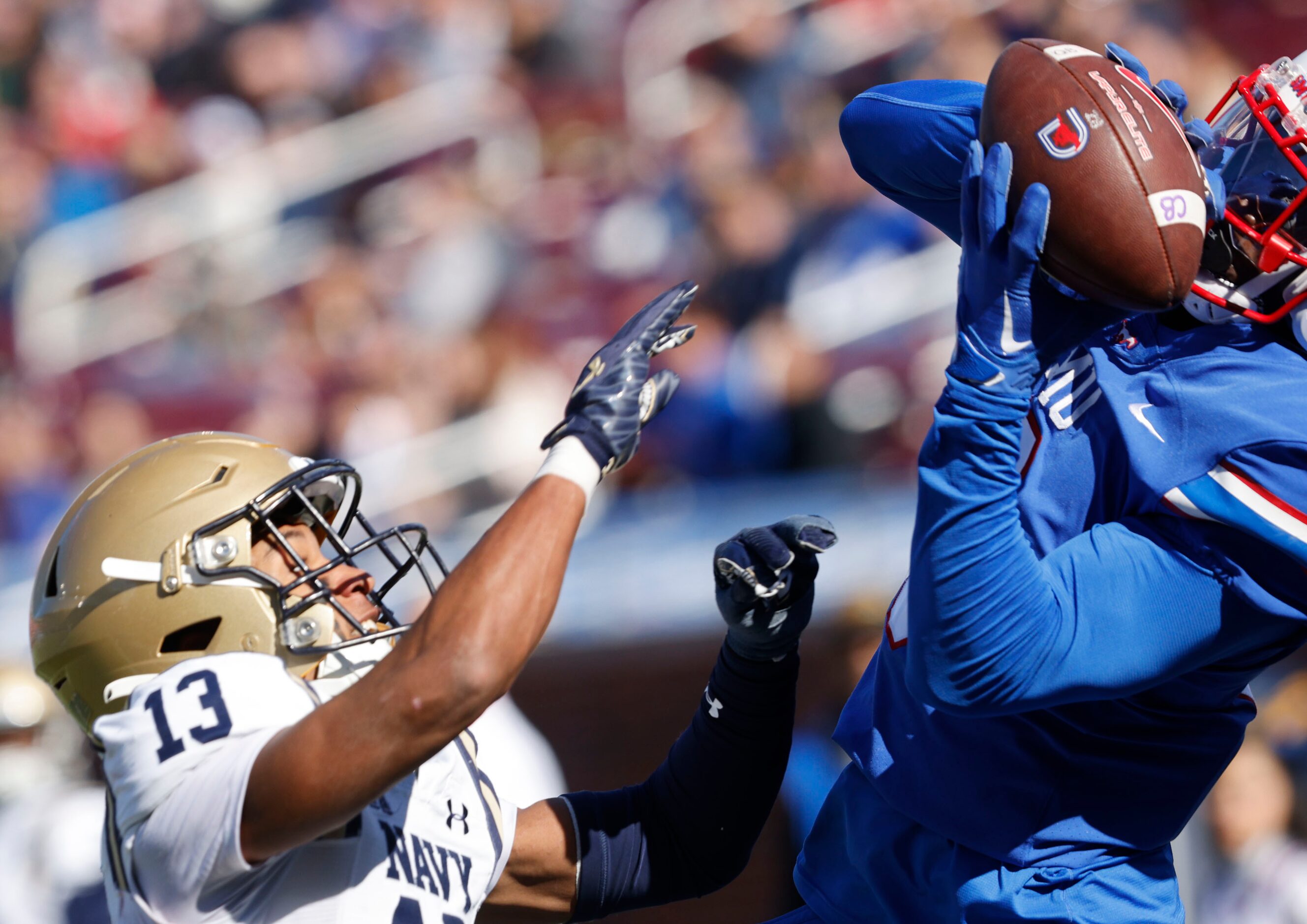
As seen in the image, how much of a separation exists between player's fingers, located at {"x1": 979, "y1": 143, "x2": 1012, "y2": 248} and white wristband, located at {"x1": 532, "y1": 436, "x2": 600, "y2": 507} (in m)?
0.55

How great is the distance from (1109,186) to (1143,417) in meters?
0.30

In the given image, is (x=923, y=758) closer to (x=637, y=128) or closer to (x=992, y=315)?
(x=992, y=315)

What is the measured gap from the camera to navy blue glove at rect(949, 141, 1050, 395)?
156cm

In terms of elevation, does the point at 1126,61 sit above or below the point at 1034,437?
above

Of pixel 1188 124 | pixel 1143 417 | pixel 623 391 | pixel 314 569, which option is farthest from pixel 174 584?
pixel 1188 124

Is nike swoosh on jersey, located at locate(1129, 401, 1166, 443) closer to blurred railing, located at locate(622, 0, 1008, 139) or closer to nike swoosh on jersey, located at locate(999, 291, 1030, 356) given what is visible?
nike swoosh on jersey, located at locate(999, 291, 1030, 356)

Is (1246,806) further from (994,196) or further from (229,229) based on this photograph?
(229,229)

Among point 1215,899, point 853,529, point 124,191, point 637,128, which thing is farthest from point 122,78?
point 1215,899

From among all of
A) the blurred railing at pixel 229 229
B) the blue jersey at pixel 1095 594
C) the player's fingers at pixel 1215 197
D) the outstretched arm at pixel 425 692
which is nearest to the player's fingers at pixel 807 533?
the blue jersey at pixel 1095 594

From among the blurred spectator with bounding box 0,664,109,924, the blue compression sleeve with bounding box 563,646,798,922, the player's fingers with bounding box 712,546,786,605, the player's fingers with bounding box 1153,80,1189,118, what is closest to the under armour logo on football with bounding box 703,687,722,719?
the blue compression sleeve with bounding box 563,646,798,922

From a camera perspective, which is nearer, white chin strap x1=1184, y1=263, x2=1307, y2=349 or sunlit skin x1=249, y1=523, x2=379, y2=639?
white chin strap x1=1184, y1=263, x2=1307, y2=349

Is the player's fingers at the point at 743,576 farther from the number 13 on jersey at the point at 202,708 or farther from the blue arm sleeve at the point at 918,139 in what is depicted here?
the number 13 on jersey at the point at 202,708

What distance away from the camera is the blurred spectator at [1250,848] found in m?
3.72

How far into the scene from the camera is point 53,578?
1.98 m
